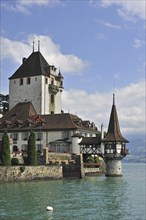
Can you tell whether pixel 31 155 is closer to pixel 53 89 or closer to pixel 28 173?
pixel 28 173

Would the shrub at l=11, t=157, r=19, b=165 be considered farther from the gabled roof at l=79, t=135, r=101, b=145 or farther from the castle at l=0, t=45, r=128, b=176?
the gabled roof at l=79, t=135, r=101, b=145

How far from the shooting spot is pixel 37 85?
291 ft

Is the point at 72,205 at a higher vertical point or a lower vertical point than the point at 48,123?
lower

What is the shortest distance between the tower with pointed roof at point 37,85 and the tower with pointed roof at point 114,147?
20.7 metres

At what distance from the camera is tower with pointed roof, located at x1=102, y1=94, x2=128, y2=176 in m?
66.1

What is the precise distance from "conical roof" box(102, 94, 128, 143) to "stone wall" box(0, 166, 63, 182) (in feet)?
47.1

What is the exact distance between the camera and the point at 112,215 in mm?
27797

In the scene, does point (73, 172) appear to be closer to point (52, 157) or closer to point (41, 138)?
point (52, 157)

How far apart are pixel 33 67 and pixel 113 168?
3362 cm

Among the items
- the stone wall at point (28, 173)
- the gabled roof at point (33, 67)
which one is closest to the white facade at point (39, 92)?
the gabled roof at point (33, 67)

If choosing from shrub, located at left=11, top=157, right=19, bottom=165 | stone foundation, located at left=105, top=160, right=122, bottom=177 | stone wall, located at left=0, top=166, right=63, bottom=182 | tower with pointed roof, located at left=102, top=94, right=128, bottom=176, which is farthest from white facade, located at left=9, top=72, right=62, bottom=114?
stone wall, located at left=0, top=166, right=63, bottom=182

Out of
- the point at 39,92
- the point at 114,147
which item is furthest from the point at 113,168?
the point at 39,92

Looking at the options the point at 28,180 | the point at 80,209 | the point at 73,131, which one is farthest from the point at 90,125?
the point at 80,209

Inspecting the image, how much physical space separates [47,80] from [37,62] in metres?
4.74
